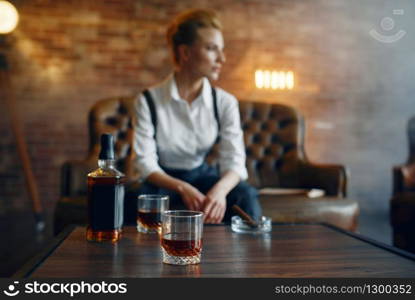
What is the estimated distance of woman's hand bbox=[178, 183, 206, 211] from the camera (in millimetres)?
1586

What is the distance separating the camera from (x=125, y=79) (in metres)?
3.83

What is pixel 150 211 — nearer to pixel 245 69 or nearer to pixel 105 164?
pixel 105 164

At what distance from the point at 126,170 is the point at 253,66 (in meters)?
1.75

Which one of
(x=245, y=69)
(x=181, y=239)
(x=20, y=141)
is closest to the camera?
(x=181, y=239)

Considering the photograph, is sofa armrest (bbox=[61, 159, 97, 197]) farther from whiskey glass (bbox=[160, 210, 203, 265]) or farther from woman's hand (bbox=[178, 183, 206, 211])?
whiskey glass (bbox=[160, 210, 203, 265])

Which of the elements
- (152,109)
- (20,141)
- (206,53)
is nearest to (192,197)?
(152,109)

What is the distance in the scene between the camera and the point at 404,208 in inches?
93.7

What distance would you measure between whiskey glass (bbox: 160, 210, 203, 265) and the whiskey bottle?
0.70 ft

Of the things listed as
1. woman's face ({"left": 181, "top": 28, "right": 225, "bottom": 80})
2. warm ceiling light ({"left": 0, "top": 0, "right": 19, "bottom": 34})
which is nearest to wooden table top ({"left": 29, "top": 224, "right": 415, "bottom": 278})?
woman's face ({"left": 181, "top": 28, "right": 225, "bottom": 80})

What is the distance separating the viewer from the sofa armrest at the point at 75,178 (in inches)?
93.1

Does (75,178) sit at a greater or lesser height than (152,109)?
lesser

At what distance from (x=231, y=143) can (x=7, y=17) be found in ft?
7.90

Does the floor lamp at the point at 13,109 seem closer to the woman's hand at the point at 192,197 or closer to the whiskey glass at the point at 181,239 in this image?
the woman's hand at the point at 192,197

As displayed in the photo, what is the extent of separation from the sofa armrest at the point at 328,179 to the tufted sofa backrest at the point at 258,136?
10 cm
